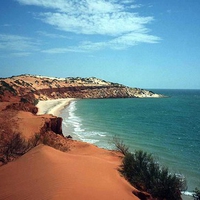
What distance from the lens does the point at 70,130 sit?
3547 cm

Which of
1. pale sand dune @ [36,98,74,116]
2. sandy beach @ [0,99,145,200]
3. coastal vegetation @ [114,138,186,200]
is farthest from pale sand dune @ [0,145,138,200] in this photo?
pale sand dune @ [36,98,74,116]

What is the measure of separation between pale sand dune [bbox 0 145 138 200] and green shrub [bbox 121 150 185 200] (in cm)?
96

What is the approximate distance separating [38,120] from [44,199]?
51.3 ft

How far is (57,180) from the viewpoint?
941 cm

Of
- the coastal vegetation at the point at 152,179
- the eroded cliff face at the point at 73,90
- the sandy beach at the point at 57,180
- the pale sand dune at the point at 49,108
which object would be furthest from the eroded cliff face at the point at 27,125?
the eroded cliff face at the point at 73,90

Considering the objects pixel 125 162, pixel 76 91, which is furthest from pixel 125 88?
pixel 125 162

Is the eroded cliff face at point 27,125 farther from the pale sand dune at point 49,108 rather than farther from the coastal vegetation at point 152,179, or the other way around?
the pale sand dune at point 49,108

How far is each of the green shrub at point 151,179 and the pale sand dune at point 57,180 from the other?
96cm

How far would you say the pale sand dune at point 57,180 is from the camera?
340 inches

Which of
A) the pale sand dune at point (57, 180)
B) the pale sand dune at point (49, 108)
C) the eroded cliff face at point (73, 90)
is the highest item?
the eroded cliff face at point (73, 90)

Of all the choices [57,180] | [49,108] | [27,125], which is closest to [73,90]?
[49,108]

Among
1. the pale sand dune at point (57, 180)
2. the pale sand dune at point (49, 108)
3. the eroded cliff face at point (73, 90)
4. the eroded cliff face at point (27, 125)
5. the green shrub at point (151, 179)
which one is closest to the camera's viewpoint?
the pale sand dune at point (57, 180)

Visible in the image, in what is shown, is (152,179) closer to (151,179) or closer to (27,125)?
(151,179)

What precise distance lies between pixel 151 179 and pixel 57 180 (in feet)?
18.0
